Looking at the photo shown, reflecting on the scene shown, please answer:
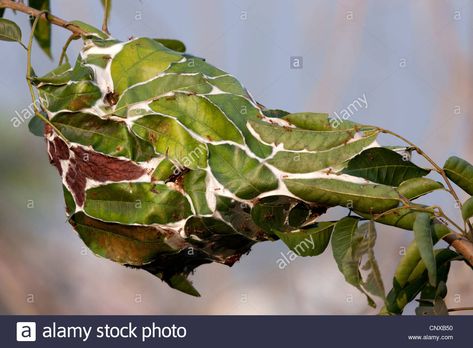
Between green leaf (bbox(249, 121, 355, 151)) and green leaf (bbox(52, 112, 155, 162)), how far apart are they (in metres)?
0.18

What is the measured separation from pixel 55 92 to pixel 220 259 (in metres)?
0.40

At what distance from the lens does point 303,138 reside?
4.29 feet

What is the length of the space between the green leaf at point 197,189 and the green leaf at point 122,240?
8cm

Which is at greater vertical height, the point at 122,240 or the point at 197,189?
the point at 197,189

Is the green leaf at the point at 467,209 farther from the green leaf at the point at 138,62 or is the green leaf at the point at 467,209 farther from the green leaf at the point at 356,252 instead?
the green leaf at the point at 138,62

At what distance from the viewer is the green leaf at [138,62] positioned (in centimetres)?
140

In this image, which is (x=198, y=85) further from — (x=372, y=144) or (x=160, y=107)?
(x=372, y=144)

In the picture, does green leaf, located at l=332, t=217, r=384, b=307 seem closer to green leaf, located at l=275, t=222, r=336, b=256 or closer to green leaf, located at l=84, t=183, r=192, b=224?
green leaf, located at l=275, t=222, r=336, b=256

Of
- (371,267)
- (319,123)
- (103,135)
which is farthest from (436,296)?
(103,135)

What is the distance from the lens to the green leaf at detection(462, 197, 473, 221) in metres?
1.22

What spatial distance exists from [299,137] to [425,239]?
0.28 metres

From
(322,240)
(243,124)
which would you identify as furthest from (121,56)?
(322,240)

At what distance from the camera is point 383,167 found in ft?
4.32

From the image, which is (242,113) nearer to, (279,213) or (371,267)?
(279,213)
